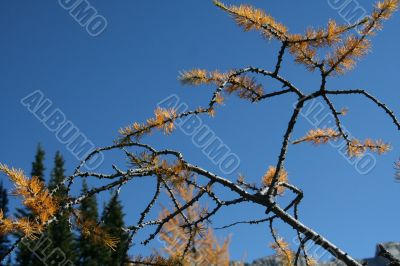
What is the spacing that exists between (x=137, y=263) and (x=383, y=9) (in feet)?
6.47

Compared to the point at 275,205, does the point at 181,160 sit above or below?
below

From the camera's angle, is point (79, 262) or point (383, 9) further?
point (79, 262)

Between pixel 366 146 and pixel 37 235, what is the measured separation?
2.25 m

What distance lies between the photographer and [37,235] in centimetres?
204

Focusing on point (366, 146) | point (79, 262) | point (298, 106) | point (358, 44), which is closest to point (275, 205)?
point (298, 106)

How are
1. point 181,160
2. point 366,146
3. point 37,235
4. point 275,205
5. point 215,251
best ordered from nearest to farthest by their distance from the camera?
point 37,235
point 181,160
point 275,205
point 366,146
point 215,251

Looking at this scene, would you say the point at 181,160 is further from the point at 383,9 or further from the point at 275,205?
the point at 383,9

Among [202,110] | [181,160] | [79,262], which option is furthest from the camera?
[79,262]

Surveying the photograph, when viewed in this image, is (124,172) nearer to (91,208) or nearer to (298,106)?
(298,106)

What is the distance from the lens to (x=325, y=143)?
325 centimetres

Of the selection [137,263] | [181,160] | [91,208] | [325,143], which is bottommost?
[137,263]

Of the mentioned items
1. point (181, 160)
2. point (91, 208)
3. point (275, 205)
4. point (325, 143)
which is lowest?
point (181, 160)

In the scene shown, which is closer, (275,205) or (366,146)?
(275,205)

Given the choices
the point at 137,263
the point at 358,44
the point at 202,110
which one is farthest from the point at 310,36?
the point at 137,263
